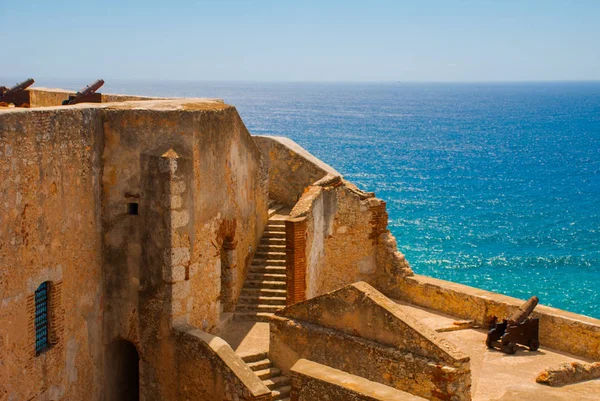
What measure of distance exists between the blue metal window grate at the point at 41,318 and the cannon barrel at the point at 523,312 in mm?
9276

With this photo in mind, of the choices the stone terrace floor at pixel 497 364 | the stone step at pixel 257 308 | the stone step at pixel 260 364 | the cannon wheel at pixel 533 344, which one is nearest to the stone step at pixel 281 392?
the stone step at pixel 260 364

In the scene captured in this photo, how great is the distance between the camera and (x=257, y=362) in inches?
651

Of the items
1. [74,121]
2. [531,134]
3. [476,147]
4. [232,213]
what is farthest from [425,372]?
[531,134]

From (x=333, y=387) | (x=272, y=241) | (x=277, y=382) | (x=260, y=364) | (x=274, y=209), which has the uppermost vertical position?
(x=274, y=209)

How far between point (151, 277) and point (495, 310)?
7.95 m

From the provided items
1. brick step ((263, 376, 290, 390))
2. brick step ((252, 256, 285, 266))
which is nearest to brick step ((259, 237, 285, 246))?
brick step ((252, 256, 285, 266))

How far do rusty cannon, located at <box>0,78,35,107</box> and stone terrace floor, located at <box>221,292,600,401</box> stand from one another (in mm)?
7087

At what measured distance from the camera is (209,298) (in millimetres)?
16781

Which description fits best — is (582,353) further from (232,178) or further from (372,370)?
(232,178)

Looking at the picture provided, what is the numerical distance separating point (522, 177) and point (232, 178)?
205 feet

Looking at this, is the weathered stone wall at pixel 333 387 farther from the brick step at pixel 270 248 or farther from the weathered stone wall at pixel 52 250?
the brick step at pixel 270 248

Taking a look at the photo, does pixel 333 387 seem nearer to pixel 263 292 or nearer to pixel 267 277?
pixel 263 292

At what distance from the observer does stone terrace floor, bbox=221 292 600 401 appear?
15.6m

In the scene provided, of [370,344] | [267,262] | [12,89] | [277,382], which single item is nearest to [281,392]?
[277,382]
